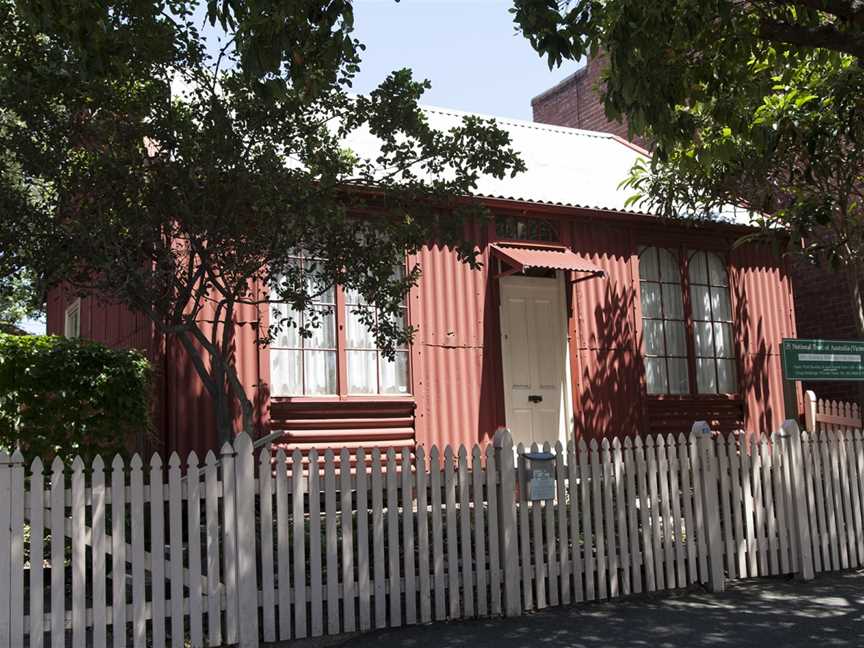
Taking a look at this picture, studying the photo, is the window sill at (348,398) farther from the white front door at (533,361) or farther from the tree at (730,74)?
the tree at (730,74)

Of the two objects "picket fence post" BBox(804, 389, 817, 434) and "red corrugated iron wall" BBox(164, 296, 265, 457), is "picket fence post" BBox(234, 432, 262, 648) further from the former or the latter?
"picket fence post" BBox(804, 389, 817, 434)

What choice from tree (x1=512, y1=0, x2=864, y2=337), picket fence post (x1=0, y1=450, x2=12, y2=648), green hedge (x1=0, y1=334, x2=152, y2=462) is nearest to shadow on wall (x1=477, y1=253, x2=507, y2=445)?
tree (x1=512, y1=0, x2=864, y2=337)

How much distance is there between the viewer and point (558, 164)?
14.1m

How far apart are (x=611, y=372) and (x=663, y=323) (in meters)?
1.33

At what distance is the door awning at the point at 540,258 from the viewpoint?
11117 millimetres

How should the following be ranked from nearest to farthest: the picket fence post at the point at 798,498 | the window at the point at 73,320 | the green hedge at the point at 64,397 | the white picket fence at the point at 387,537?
the white picket fence at the point at 387,537
the green hedge at the point at 64,397
the picket fence post at the point at 798,498
the window at the point at 73,320

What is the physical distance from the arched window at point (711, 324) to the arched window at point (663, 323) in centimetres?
24

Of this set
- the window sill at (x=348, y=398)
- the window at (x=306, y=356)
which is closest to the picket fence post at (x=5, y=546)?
the window sill at (x=348, y=398)

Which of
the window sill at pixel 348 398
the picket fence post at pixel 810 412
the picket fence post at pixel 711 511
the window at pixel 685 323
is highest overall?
the window at pixel 685 323

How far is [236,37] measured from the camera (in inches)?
228

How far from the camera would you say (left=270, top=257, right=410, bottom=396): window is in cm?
1009

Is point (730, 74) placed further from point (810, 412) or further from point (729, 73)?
point (810, 412)

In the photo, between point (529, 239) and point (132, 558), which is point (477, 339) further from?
point (132, 558)

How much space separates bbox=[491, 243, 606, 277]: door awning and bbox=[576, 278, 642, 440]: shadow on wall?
31.9 inches
